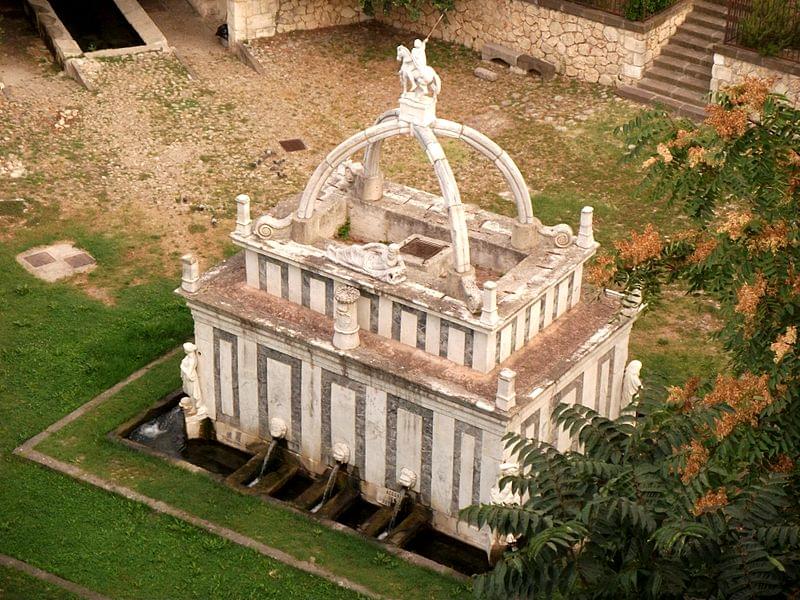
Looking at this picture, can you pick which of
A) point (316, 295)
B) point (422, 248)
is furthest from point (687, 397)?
point (316, 295)

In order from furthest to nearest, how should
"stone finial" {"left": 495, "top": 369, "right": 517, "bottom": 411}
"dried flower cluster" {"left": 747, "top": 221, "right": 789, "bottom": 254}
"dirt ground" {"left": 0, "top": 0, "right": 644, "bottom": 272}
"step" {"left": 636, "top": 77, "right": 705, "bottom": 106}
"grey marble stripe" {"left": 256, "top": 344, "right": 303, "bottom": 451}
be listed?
"step" {"left": 636, "top": 77, "right": 705, "bottom": 106}
"dirt ground" {"left": 0, "top": 0, "right": 644, "bottom": 272}
"grey marble stripe" {"left": 256, "top": 344, "right": 303, "bottom": 451}
"stone finial" {"left": 495, "top": 369, "right": 517, "bottom": 411}
"dried flower cluster" {"left": 747, "top": 221, "right": 789, "bottom": 254}

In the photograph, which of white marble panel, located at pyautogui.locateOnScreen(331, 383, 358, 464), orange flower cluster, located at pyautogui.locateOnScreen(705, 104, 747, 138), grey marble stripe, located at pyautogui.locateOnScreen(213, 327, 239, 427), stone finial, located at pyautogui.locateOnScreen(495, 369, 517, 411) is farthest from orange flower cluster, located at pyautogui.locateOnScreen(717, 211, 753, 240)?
grey marble stripe, located at pyautogui.locateOnScreen(213, 327, 239, 427)

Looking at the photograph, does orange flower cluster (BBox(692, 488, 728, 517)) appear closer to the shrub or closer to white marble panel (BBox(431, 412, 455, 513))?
white marble panel (BBox(431, 412, 455, 513))

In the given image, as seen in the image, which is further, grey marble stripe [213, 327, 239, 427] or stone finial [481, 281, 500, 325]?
grey marble stripe [213, 327, 239, 427]

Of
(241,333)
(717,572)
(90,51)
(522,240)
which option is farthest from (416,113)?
(90,51)

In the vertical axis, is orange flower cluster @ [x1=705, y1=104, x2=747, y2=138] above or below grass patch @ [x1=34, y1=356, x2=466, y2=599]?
above

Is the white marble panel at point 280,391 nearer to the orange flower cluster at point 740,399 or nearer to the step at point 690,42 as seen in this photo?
the orange flower cluster at point 740,399

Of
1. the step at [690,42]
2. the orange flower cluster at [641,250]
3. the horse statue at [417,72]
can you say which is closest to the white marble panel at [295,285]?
the horse statue at [417,72]
